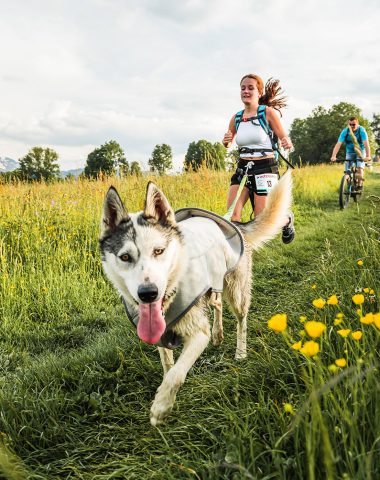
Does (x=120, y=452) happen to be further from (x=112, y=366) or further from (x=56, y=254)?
(x=56, y=254)

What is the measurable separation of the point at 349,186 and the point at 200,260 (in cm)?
913

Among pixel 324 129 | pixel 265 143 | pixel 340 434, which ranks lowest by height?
pixel 340 434

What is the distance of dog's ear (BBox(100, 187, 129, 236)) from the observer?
90.0 inches

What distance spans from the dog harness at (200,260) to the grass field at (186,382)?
45cm

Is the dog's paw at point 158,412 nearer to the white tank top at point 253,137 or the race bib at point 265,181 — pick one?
the race bib at point 265,181

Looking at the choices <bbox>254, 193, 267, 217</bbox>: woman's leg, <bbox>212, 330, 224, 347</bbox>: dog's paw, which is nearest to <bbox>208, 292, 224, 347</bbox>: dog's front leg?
<bbox>212, 330, 224, 347</bbox>: dog's paw

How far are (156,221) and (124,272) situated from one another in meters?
0.42

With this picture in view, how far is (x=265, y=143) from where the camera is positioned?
461 cm

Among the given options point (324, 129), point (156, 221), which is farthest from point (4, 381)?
point (324, 129)

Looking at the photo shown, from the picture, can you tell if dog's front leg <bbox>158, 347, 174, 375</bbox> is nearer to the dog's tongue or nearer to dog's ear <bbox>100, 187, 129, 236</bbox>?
the dog's tongue

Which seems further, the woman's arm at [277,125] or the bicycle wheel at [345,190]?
the bicycle wheel at [345,190]

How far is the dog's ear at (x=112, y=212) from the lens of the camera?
2.29m

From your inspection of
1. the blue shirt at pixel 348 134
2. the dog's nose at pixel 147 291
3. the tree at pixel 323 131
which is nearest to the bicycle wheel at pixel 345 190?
the blue shirt at pixel 348 134

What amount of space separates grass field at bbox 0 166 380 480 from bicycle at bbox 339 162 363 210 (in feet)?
18.9
